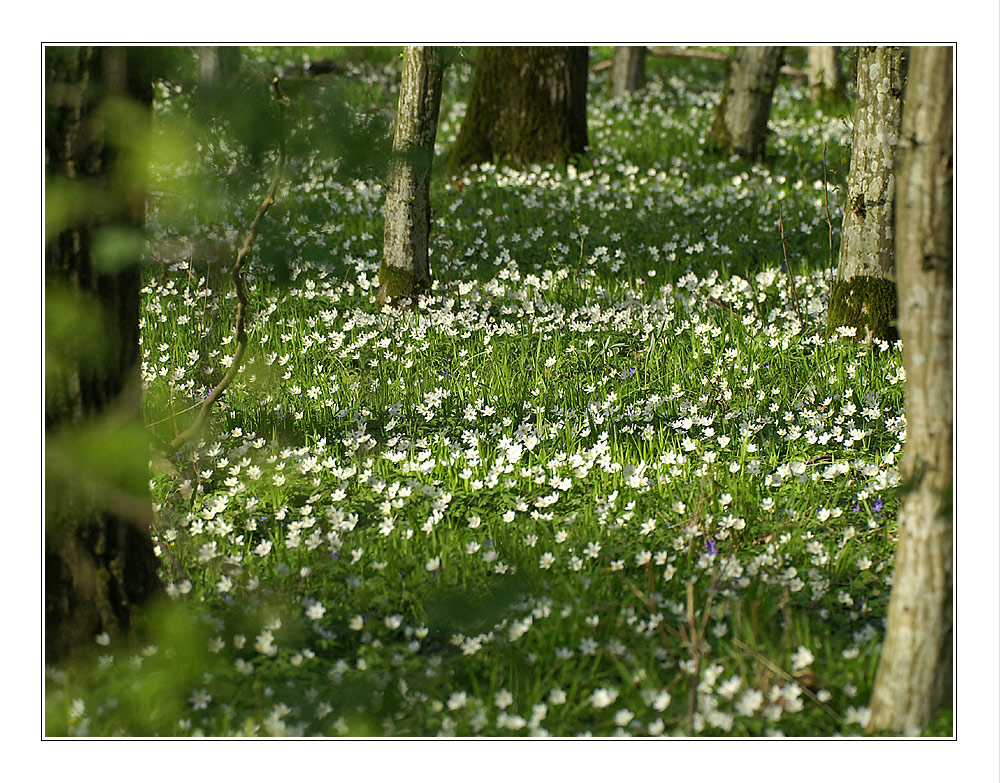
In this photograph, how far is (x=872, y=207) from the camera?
590 cm

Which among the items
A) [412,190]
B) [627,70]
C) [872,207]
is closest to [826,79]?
[627,70]

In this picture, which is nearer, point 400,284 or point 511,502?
point 511,502

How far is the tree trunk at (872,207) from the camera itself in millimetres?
5695

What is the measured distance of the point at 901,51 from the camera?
5.58m

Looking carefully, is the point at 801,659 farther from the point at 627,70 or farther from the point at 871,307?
the point at 627,70

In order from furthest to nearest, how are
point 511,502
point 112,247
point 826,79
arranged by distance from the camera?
point 826,79
point 511,502
point 112,247

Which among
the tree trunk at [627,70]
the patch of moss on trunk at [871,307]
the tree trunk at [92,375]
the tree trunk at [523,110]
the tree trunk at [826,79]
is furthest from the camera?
the tree trunk at [627,70]

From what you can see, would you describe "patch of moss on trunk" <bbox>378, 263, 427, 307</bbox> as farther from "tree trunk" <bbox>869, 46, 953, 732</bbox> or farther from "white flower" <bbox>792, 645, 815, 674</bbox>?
"tree trunk" <bbox>869, 46, 953, 732</bbox>

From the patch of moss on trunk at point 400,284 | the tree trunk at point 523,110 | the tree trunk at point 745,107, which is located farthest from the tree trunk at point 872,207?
the tree trunk at point 745,107

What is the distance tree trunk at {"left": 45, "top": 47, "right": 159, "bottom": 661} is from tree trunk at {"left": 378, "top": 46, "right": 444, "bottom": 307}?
3.27 m

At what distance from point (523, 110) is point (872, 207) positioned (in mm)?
5955

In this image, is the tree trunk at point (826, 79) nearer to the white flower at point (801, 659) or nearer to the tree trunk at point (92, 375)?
the white flower at point (801, 659)

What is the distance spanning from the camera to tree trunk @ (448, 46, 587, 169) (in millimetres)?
10938

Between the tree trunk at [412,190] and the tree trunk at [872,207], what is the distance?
260 centimetres
